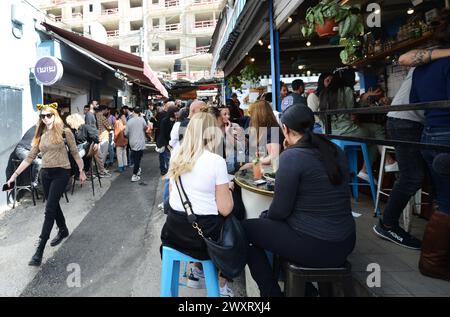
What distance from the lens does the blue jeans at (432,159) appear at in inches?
84.7

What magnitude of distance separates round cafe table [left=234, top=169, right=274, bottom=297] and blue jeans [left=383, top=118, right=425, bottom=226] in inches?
45.8

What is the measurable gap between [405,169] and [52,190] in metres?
3.87

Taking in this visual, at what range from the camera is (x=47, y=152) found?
3824 mm

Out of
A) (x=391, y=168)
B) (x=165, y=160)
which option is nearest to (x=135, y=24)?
(x=165, y=160)

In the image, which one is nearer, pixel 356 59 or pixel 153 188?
pixel 356 59

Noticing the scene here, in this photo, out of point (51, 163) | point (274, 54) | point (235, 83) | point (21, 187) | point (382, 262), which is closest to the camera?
point (382, 262)

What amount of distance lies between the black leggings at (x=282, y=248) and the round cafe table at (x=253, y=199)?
359mm

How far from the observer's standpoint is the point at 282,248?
2035 mm

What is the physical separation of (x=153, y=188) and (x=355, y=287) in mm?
5260

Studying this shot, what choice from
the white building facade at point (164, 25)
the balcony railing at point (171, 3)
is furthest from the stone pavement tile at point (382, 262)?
the balcony railing at point (171, 3)

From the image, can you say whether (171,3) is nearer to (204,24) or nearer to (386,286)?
(204,24)

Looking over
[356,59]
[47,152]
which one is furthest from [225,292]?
[356,59]

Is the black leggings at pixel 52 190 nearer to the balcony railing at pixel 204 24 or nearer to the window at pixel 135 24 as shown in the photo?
the balcony railing at pixel 204 24
